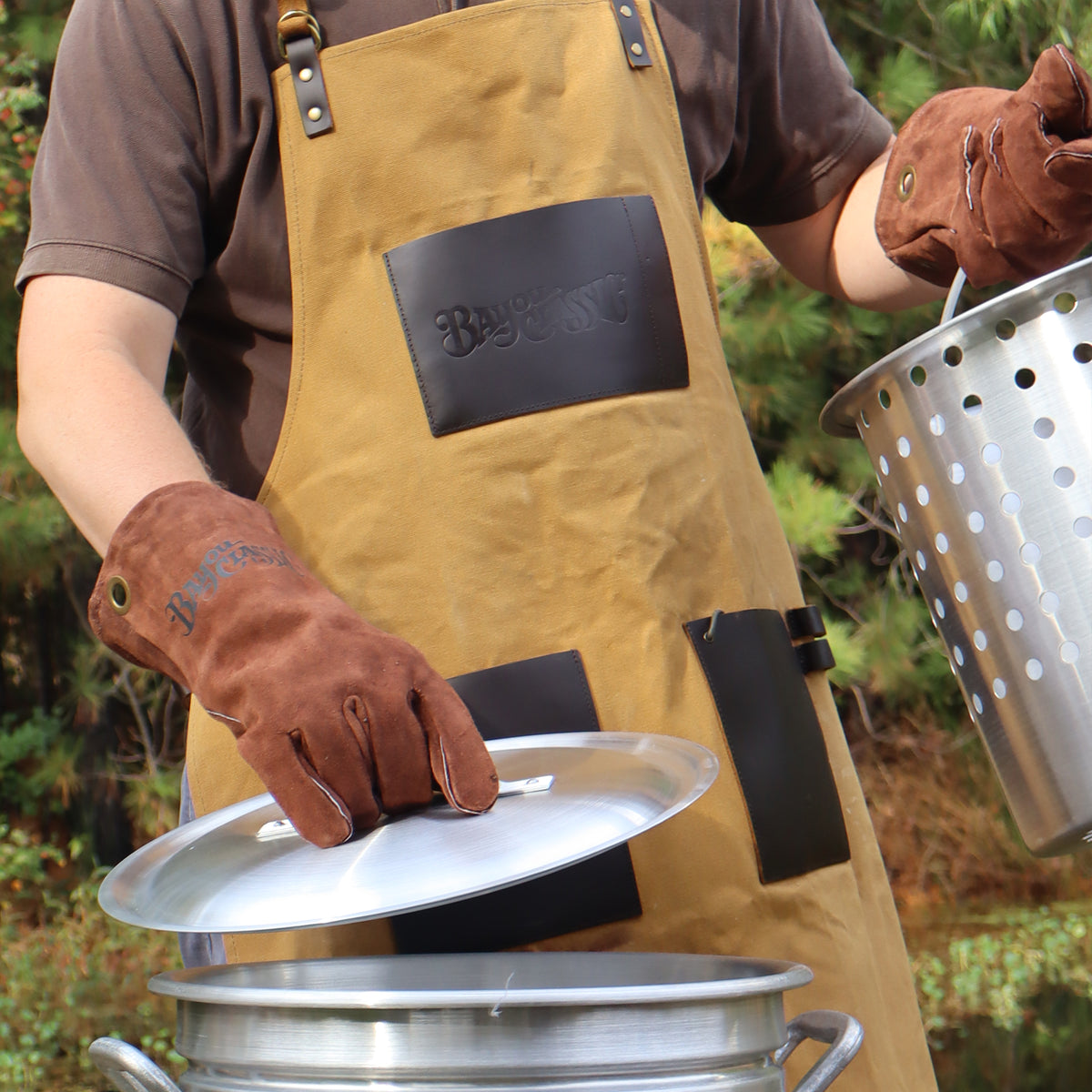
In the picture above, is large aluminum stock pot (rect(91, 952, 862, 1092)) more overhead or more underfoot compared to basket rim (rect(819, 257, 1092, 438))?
more underfoot

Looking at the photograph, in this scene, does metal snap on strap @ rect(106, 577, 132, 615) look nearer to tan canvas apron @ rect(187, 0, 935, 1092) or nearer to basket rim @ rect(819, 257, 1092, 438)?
tan canvas apron @ rect(187, 0, 935, 1092)

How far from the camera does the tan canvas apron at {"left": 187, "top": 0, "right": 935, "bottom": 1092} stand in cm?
94

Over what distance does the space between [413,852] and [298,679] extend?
12cm

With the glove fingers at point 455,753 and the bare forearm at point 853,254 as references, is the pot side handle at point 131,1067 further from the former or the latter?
the bare forearm at point 853,254

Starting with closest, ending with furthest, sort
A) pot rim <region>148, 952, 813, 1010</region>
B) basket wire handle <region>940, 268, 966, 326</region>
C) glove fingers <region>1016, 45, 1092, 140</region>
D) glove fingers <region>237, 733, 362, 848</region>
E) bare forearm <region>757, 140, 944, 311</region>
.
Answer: pot rim <region>148, 952, 813, 1010</region> < glove fingers <region>237, 733, 362, 848</region> < glove fingers <region>1016, 45, 1092, 140</region> < basket wire handle <region>940, 268, 966, 326</region> < bare forearm <region>757, 140, 944, 311</region>

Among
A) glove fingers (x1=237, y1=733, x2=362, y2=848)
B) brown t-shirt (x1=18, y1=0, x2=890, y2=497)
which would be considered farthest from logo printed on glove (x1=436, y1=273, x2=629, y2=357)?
glove fingers (x1=237, y1=733, x2=362, y2=848)

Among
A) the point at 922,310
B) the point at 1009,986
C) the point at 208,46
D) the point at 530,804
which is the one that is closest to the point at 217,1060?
the point at 530,804

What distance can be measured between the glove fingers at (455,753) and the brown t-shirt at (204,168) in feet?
1.15

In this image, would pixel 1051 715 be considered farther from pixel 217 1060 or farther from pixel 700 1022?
pixel 217 1060

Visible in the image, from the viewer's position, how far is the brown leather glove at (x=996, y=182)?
88 cm

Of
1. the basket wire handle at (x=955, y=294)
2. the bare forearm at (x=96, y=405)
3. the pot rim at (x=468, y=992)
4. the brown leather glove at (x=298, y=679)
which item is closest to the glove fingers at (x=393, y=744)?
the brown leather glove at (x=298, y=679)

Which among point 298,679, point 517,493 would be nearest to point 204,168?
point 517,493

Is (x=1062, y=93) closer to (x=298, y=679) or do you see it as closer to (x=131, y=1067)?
(x=298, y=679)

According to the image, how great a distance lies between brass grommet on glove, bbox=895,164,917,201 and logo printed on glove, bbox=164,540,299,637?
0.64m
